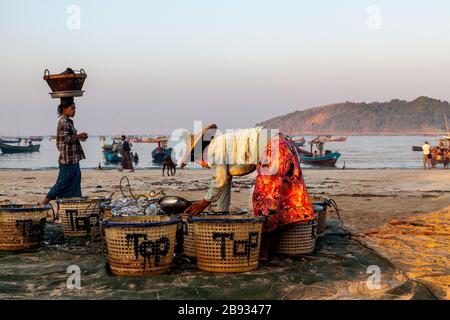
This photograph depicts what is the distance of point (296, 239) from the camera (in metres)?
5.88

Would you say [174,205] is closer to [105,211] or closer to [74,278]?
[105,211]

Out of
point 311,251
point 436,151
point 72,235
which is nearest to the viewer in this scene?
point 311,251

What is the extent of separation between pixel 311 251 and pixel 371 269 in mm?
849

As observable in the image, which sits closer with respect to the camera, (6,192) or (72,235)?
(72,235)

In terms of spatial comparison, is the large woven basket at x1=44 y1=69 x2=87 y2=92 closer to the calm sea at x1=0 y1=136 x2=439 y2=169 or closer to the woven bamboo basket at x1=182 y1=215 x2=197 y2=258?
the woven bamboo basket at x1=182 y1=215 x2=197 y2=258

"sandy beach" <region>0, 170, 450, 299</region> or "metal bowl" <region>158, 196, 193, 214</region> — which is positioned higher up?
"metal bowl" <region>158, 196, 193, 214</region>

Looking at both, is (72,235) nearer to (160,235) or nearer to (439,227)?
(160,235)

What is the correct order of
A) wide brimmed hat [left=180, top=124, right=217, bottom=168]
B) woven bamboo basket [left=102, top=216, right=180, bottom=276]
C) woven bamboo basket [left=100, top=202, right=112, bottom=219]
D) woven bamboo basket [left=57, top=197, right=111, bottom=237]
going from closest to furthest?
1. woven bamboo basket [left=102, top=216, right=180, bottom=276]
2. wide brimmed hat [left=180, top=124, right=217, bottom=168]
3. woven bamboo basket [left=100, top=202, right=112, bottom=219]
4. woven bamboo basket [left=57, top=197, right=111, bottom=237]

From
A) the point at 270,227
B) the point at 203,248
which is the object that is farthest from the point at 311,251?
the point at 203,248

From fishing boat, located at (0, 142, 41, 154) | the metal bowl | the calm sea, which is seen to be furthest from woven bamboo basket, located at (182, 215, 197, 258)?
fishing boat, located at (0, 142, 41, 154)

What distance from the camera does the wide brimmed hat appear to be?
532cm

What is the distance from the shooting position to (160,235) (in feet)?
16.5

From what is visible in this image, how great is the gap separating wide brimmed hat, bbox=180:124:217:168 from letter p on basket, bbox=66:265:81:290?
54.3 inches
